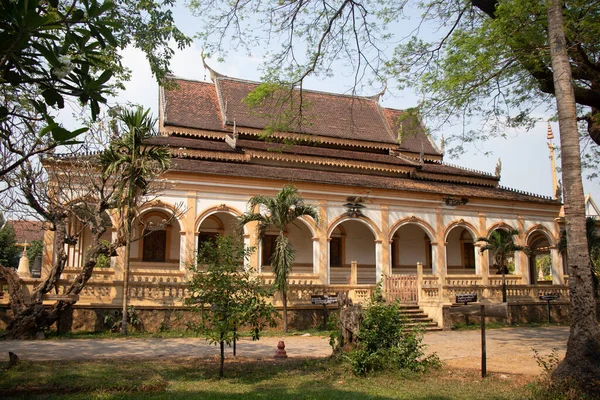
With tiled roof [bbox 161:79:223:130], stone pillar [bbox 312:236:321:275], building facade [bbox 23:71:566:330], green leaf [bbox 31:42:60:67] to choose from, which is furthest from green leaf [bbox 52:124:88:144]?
tiled roof [bbox 161:79:223:130]

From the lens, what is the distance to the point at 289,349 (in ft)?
39.4

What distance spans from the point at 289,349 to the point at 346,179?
976cm

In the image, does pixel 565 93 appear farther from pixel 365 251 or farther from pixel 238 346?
pixel 365 251

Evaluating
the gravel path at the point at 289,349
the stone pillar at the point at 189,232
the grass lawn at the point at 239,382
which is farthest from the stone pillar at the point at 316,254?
the grass lawn at the point at 239,382

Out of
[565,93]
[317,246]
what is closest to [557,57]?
[565,93]

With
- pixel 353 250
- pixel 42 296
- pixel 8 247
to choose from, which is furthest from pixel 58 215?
pixel 8 247

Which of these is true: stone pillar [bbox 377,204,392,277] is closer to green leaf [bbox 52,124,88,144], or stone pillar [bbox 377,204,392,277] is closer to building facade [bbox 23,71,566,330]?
building facade [bbox 23,71,566,330]

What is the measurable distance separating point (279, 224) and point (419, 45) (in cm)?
675

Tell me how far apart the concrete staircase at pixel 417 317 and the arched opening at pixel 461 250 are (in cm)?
837

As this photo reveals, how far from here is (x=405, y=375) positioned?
27.2 feet

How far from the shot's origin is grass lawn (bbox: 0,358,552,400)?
22.8 ft

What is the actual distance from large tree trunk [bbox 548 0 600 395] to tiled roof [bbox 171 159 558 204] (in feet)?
38.3

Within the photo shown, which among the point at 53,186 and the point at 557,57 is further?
the point at 53,186

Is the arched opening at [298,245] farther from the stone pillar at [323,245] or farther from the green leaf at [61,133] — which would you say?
the green leaf at [61,133]
